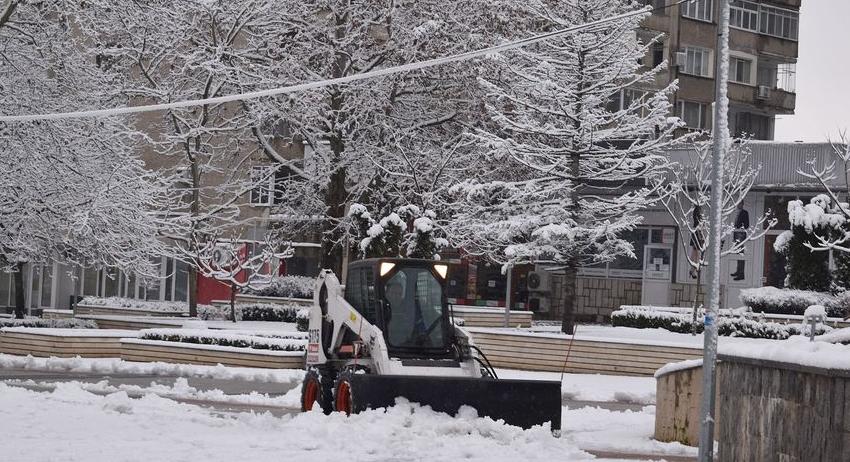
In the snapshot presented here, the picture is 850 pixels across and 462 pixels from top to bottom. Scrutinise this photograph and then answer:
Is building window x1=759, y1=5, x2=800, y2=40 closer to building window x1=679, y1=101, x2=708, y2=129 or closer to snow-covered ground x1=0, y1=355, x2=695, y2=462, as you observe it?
building window x1=679, y1=101, x2=708, y2=129

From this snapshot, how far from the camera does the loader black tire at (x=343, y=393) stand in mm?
17345

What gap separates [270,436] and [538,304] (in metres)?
35.5

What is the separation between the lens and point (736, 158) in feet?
132

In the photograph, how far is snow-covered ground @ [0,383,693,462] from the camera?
14477 mm

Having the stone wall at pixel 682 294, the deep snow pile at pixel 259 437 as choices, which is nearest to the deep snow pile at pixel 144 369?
the deep snow pile at pixel 259 437

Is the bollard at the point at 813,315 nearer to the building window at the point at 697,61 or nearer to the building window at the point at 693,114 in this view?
the building window at the point at 693,114

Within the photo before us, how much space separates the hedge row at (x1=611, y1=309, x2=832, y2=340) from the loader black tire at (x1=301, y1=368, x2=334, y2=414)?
12.2 meters

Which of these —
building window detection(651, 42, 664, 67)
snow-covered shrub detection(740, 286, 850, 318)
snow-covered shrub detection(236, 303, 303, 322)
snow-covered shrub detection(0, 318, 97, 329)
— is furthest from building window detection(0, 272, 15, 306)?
snow-covered shrub detection(740, 286, 850, 318)

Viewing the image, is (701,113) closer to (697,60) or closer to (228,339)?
(697,60)

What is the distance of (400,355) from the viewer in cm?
1841

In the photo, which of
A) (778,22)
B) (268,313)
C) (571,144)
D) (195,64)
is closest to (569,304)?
(571,144)

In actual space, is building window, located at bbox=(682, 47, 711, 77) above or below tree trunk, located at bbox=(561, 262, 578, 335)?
above

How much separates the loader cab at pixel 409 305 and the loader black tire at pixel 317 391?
100 cm

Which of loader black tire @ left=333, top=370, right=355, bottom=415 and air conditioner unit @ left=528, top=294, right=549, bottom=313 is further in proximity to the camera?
air conditioner unit @ left=528, top=294, right=549, bottom=313
